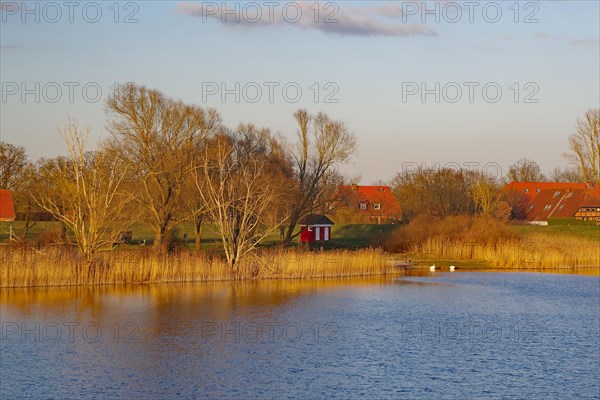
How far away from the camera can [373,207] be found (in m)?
90.6

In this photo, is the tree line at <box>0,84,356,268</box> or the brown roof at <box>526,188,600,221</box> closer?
the tree line at <box>0,84,356,268</box>

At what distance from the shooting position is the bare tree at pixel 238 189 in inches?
1353

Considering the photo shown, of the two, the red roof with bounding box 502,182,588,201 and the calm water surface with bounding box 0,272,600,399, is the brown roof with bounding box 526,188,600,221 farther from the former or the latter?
the calm water surface with bounding box 0,272,600,399

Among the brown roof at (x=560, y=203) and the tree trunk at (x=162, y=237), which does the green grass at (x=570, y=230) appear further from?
the tree trunk at (x=162, y=237)

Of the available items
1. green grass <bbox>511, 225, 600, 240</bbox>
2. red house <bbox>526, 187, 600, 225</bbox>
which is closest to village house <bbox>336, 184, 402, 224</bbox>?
red house <bbox>526, 187, 600, 225</bbox>

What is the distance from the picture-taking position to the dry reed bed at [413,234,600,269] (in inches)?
1628

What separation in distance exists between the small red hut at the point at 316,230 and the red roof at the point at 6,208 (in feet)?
77.1

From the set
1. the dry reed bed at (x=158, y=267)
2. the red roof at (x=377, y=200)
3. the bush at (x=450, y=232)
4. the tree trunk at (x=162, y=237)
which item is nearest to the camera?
the dry reed bed at (x=158, y=267)

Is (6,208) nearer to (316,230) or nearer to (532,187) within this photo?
(316,230)

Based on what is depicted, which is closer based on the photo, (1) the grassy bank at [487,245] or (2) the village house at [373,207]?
(1) the grassy bank at [487,245]

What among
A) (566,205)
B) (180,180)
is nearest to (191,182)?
(180,180)

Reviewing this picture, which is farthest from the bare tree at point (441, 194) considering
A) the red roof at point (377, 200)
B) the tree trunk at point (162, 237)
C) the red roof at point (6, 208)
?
the red roof at point (6, 208)

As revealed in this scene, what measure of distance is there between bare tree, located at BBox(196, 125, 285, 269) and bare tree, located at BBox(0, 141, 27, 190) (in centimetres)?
2943

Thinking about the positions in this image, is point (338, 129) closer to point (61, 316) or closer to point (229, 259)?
point (229, 259)
